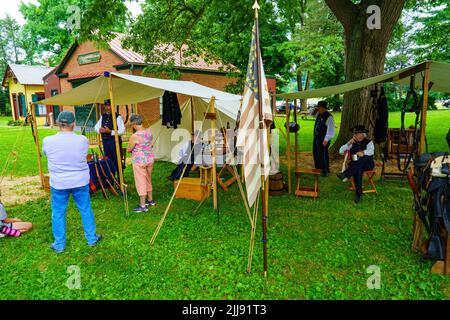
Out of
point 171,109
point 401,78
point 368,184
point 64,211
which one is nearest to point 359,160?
point 368,184

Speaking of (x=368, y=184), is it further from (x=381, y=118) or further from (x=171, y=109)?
(x=171, y=109)

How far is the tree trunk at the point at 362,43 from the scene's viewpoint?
24.4 ft

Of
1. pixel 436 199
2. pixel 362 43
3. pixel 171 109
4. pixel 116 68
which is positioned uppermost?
pixel 116 68

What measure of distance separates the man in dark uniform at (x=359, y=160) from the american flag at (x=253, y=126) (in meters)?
2.75

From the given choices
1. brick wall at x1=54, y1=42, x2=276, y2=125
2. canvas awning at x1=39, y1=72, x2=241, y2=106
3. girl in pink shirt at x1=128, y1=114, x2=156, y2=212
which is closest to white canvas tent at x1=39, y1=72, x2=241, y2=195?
canvas awning at x1=39, y1=72, x2=241, y2=106

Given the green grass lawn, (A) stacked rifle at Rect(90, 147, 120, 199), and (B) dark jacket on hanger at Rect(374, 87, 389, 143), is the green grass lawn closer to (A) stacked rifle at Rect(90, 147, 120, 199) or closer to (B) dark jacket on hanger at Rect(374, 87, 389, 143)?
(A) stacked rifle at Rect(90, 147, 120, 199)

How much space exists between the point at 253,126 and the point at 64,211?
2.49m

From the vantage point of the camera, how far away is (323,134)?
7.17m

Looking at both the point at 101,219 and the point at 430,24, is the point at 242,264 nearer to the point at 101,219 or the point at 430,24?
the point at 101,219

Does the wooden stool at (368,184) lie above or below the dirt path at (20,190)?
above

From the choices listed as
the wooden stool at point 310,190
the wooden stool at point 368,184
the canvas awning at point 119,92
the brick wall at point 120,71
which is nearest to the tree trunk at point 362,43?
the wooden stool at point 368,184

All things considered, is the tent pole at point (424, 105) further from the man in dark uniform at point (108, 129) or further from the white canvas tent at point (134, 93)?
the man in dark uniform at point (108, 129)
